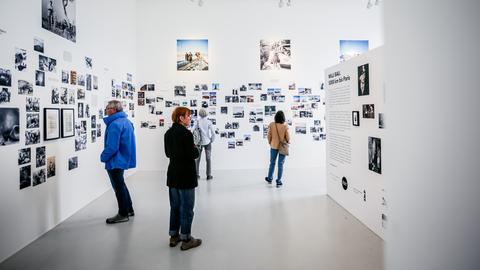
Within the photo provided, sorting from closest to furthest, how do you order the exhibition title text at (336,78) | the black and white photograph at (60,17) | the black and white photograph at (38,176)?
1. the black and white photograph at (38,176)
2. the black and white photograph at (60,17)
3. the exhibition title text at (336,78)

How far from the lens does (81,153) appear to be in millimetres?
5195

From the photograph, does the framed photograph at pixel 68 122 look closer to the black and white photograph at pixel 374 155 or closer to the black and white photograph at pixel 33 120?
the black and white photograph at pixel 33 120

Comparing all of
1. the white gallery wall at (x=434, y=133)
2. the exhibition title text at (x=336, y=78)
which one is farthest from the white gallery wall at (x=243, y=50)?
the white gallery wall at (x=434, y=133)

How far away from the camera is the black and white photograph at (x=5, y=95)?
10.7 feet

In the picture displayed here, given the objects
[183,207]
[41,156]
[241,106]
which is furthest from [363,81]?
[241,106]

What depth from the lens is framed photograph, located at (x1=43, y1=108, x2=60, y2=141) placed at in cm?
407

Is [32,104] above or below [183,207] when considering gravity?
above

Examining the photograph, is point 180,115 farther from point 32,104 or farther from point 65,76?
point 65,76

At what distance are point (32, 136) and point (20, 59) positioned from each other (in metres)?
0.86

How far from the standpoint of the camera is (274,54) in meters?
8.80

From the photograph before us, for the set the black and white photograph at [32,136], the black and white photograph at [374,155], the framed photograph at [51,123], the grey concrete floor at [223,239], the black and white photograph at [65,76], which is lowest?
the grey concrete floor at [223,239]

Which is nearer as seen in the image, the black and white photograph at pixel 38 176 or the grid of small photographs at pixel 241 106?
the black and white photograph at pixel 38 176

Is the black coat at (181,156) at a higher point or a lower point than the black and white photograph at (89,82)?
lower

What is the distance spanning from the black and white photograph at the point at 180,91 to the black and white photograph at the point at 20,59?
505 centimetres
